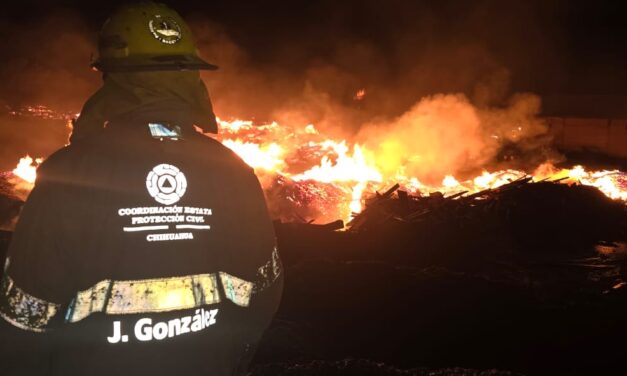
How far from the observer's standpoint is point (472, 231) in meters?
10.2

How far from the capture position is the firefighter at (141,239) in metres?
1.52

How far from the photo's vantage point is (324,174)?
15.8 metres

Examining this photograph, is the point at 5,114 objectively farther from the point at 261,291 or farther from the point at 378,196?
the point at 261,291

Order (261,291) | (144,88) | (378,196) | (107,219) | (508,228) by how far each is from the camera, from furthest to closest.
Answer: (378,196) < (508,228) < (261,291) < (144,88) < (107,219)

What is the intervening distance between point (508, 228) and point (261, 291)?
33.8 ft

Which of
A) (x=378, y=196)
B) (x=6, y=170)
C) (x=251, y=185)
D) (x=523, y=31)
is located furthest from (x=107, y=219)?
(x=523, y=31)

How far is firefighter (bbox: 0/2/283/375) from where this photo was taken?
152 centimetres

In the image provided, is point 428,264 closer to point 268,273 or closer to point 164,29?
point 268,273

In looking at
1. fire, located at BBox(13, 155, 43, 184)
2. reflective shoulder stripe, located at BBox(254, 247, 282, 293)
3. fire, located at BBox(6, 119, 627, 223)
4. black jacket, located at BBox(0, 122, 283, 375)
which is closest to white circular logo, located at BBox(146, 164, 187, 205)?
black jacket, located at BBox(0, 122, 283, 375)

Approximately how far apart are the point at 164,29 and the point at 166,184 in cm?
58

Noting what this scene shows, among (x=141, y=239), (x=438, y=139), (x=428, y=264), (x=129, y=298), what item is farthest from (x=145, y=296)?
(x=438, y=139)

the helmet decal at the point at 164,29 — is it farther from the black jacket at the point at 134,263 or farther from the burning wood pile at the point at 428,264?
the burning wood pile at the point at 428,264

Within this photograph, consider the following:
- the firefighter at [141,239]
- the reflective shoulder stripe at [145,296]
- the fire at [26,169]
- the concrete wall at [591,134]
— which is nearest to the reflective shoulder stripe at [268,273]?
the firefighter at [141,239]

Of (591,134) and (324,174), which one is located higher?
(591,134)
